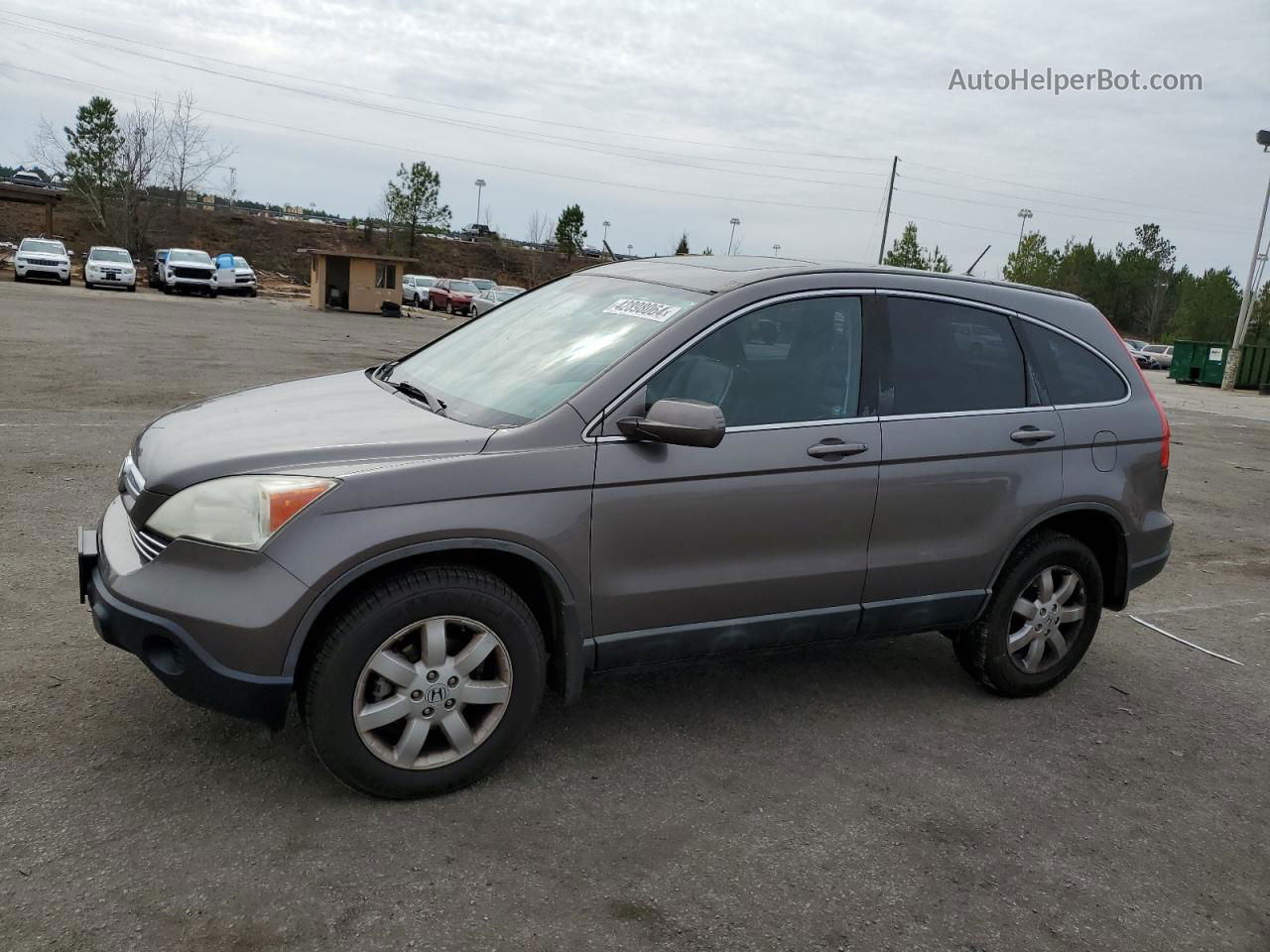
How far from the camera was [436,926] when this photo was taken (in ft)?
8.86

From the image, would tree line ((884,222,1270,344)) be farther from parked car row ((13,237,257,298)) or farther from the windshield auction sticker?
the windshield auction sticker

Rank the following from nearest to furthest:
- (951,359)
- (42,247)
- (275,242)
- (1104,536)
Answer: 1. (951,359)
2. (1104,536)
3. (42,247)
4. (275,242)

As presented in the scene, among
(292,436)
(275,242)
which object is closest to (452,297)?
(275,242)

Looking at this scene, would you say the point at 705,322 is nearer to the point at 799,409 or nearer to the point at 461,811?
the point at 799,409

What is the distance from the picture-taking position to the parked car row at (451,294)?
4344cm

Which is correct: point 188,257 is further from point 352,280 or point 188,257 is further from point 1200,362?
point 1200,362

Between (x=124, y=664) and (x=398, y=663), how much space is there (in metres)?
1.64

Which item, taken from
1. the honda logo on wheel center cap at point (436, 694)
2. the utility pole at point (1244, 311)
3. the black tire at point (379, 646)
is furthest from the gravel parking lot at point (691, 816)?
the utility pole at point (1244, 311)

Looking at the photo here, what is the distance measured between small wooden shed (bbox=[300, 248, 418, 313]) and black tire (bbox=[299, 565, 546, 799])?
36815 mm

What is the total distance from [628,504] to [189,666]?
1.41m

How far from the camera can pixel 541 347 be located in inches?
158

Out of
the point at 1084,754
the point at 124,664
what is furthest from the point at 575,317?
the point at 1084,754

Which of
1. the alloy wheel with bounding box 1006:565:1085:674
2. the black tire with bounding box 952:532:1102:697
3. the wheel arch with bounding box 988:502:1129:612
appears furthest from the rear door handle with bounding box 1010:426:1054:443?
the alloy wheel with bounding box 1006:565:1085:674

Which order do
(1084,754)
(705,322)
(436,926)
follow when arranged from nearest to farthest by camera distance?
(436,926) → (705,322) → (1084,754)
